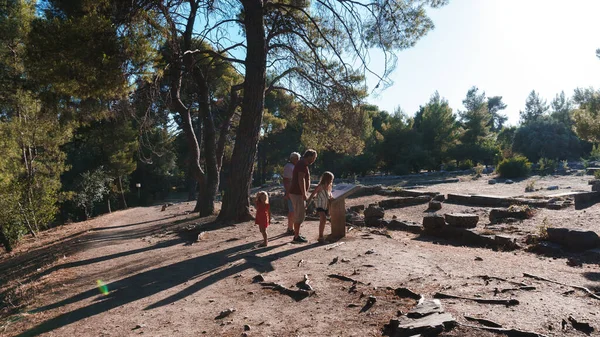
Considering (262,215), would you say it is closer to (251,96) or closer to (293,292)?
(293,292)

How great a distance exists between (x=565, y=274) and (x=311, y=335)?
3.56 m

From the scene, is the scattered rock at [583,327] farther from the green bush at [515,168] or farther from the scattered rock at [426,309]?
the green bush at [515,168]

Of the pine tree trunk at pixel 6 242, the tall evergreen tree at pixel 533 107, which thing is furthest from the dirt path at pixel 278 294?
the tall evergreen tree at pixel 533 107

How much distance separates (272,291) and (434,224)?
4.93m

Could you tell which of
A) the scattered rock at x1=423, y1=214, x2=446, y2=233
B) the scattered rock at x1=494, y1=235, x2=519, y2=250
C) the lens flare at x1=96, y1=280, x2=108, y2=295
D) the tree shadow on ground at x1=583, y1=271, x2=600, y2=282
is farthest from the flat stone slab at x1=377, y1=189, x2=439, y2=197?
the lens flare at x1=96, y1=280, x2=108, y2=295

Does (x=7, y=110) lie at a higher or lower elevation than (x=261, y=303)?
higher

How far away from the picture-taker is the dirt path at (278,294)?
3404 mm

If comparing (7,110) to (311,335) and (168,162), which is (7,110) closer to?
(311,335)

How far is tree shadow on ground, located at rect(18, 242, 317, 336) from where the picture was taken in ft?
14.3

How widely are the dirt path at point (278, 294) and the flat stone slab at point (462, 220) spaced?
3.28ft

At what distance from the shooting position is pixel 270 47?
35.8 ft

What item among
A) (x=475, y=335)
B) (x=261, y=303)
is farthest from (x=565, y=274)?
(x=261, y=303)

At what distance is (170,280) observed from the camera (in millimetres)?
5324

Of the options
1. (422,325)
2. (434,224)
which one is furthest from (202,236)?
(422,325)
